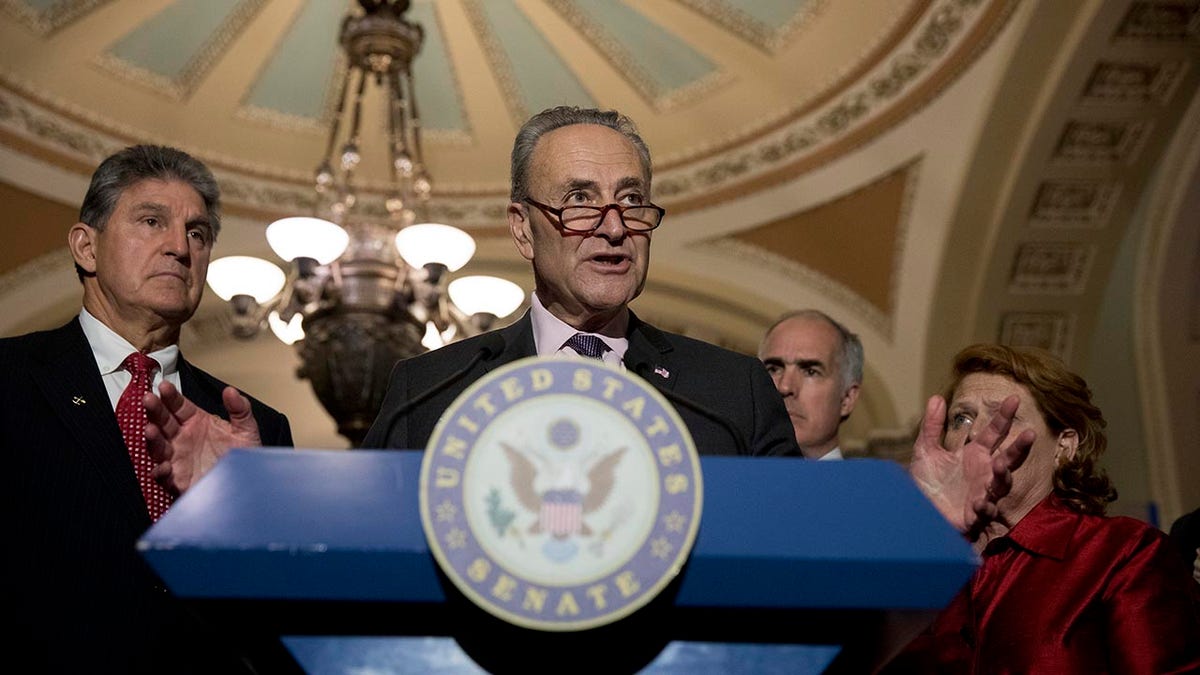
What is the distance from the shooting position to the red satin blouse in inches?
70.0

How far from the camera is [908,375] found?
24.1 feet

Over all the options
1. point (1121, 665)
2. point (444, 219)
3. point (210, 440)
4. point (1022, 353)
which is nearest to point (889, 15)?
Result: point (444, 219)

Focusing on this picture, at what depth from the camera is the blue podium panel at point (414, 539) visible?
0.93 m

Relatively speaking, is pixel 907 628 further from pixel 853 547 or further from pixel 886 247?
pixel 886 247

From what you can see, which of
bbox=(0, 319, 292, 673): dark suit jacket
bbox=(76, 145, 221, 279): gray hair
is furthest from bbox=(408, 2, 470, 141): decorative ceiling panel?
bbox=(0, 319, 292, 673): dark suit jacket

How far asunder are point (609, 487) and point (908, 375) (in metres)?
6.66

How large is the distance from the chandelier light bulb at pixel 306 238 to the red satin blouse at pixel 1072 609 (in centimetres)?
338

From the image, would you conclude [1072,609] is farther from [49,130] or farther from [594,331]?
[49,130]

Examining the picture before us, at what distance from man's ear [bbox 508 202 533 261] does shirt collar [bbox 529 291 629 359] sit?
0.34ft

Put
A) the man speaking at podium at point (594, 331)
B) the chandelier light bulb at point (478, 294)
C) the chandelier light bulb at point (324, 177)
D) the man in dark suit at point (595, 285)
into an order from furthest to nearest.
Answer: the chandelier light bulb at point (478, 294)
the chandelier light bulb at point (324, 177)
the man in dark suit at point (595, 285)
the man speaking at podium at point (594, 331)

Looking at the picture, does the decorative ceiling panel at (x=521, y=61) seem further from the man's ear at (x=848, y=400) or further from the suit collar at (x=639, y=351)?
the suit collar at (x=639, y=351)

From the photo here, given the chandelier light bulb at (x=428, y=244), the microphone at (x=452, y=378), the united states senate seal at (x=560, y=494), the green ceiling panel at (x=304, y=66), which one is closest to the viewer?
the united states senate seal at (x=560, y=494)

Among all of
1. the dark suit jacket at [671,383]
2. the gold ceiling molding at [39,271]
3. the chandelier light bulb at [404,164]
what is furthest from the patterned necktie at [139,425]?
the gold ceiling molding at [39,271]

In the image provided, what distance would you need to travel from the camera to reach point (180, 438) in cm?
142
